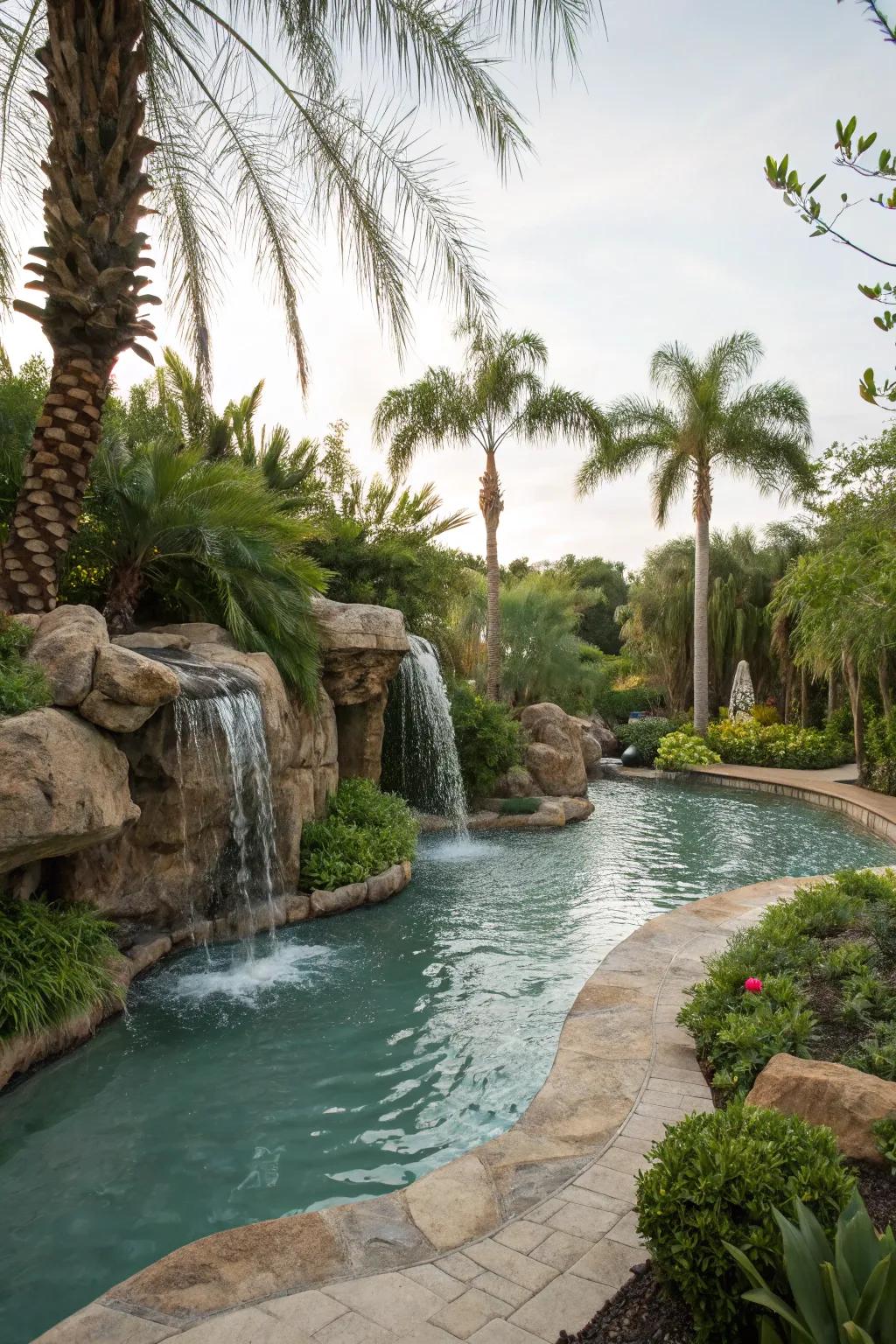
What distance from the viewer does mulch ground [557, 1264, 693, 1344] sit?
8.42 ft

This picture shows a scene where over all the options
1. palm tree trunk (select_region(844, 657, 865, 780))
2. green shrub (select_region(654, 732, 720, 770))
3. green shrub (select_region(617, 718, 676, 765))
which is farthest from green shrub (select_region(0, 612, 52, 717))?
green shrub (select_region(617, 718, 676, 765))

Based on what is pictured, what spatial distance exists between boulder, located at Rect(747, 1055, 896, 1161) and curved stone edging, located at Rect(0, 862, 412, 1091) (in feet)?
13.6

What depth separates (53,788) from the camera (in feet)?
17.6

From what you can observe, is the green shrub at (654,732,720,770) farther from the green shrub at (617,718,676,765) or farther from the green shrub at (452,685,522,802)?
the green shrub at (452,685,522,802)

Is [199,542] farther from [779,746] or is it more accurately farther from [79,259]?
[779,746]

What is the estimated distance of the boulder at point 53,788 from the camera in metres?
5.14

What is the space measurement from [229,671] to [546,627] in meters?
15.3

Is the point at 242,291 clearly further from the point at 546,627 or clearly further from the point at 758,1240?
the point at 546,627

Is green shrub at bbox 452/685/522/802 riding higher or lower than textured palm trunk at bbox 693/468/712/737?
lower

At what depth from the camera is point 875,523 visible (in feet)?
23.9

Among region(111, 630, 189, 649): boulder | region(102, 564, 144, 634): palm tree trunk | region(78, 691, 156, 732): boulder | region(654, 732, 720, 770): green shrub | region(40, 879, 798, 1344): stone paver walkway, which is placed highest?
region(102, 564, 144, 634): palm tree trunk

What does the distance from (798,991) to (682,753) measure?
16.4 meters

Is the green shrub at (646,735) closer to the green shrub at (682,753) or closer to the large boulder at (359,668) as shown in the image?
the green shrub at (682,753)

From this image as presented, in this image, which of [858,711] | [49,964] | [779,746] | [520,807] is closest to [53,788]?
[49,964]
